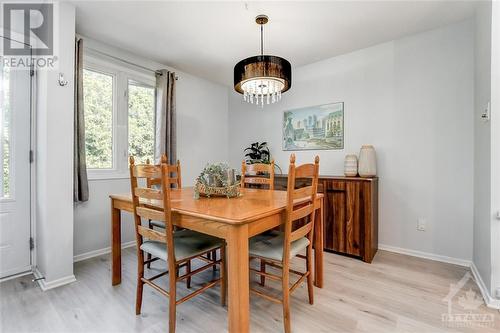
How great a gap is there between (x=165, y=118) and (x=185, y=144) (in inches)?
25.6

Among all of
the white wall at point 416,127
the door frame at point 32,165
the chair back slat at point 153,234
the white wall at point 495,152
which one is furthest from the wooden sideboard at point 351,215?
the door frame at point 32,165

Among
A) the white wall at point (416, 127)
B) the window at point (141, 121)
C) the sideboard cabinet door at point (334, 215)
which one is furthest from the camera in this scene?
the window at point (141, 121)

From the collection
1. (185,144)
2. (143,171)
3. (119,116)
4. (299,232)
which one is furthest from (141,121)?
(299,232)

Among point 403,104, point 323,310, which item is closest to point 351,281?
point 323,310

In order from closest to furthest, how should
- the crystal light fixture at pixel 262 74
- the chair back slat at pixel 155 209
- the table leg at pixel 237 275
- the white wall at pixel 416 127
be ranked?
the table leg at pixel 237 275 → the chair back slat at pixel 155 209 → the crystal light fixture at pixel 262 74 → the white wall at pixel 416 127

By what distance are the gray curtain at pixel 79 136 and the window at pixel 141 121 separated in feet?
2.17

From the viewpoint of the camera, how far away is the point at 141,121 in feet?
11.1

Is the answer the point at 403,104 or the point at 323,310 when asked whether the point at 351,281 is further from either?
the point at 403,104

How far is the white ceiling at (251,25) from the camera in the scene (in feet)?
7.50

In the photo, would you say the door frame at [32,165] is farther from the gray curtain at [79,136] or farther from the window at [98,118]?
the window at [98,118]

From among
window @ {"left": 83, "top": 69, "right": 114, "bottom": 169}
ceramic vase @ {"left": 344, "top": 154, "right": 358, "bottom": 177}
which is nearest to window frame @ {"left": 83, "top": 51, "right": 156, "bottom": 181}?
window @ {"left": 83, "top": 69, "right": 114, "bottom": 169}

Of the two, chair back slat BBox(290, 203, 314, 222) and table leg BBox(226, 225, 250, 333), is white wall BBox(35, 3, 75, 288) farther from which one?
chair back slat BBox(290, 203, 314, 222)

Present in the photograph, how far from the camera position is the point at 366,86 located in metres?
3.15

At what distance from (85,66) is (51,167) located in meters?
1.36
